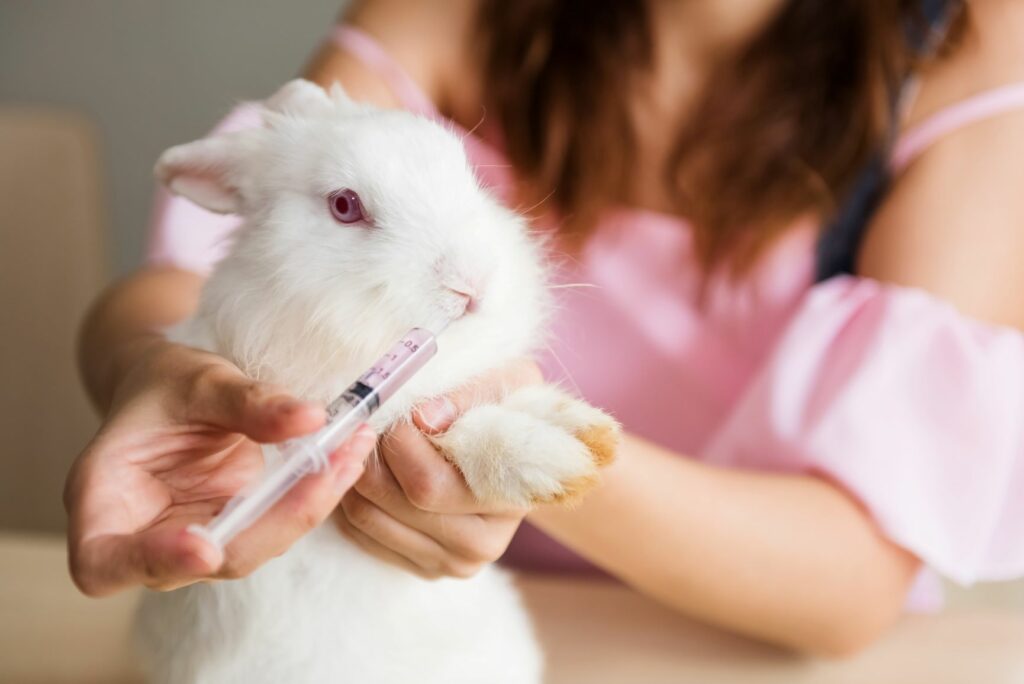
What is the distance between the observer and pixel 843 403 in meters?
0.86

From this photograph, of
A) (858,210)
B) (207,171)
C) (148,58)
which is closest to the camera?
(207,171)

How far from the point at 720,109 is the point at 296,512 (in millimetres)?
823

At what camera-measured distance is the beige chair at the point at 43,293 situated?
4.86 ft

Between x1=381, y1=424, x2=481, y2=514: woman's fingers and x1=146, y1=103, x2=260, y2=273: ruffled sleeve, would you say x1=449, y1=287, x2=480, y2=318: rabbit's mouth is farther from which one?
x1=146, y1=103, x2=260, y2=273: ruffled sleeve

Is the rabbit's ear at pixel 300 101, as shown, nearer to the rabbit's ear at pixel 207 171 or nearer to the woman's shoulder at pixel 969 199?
the rabbit's ear at pixel 207 171

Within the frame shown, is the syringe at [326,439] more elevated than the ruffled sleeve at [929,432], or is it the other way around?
the syringe at [326,439]

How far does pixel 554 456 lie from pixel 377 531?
0.14 meters

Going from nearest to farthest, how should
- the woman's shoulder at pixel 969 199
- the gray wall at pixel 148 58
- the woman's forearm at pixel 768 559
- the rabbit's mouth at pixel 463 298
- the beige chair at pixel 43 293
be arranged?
the rabbit's mouth at pixel 463 298
the woman's forearm at pixel 768 559
the woman's shoulder at pixel 969 199
the beige chair at pixel 43 293
the gray wall at pixel 148 58

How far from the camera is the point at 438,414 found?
1.79 feet

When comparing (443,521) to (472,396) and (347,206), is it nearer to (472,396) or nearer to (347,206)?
(472,396)

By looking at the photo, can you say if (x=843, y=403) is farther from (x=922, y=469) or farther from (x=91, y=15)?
(x=91, y=15)

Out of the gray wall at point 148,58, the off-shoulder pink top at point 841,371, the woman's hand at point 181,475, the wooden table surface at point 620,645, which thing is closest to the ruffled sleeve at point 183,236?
the off-shoulder pink top at point 841,371

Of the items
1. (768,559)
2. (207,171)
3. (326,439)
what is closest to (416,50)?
(207,171)

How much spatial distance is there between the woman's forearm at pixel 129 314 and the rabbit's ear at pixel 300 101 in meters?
0.24
